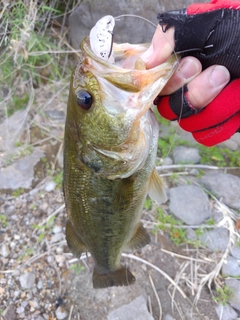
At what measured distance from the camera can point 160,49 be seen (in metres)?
1.33

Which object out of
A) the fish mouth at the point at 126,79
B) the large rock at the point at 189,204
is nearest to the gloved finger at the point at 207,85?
the fish mouth at the point at 126,79

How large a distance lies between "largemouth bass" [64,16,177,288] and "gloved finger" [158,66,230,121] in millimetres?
108

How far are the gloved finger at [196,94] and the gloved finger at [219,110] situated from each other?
3 centimetres

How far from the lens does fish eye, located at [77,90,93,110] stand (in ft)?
4.40

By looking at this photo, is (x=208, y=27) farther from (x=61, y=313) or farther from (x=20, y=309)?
(x=20, y=309)

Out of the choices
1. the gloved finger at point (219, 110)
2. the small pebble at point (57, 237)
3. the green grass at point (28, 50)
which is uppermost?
the gloved finger at point (219, 110)

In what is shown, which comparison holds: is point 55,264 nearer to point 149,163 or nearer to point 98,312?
point 98,312

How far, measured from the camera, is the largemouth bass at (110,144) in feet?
4.26

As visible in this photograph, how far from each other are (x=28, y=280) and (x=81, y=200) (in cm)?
133

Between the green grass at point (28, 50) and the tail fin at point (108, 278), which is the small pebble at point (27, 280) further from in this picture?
the green grass at point (28, 50)

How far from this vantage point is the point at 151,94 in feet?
4.29

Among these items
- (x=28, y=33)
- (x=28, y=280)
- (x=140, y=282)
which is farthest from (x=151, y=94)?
(x=28, y=33)

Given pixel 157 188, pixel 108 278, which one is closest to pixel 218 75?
pixel 157 188

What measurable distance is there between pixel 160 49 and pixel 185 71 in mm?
140
